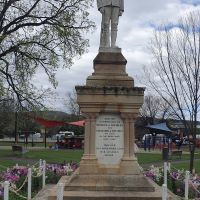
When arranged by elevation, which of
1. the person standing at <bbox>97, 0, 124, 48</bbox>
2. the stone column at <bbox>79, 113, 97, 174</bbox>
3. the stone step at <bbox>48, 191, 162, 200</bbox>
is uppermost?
the person standing at <bbox>97, 0, 124, 48</bbox>

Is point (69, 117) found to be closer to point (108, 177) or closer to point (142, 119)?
point (142, 119)

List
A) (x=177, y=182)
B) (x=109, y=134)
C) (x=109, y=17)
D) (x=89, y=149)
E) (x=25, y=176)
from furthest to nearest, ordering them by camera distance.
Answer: (x=25, y=176)
(x=177, y=182)
(x=109, y=17)
(x=109, y=134)
(x=89, y=149)

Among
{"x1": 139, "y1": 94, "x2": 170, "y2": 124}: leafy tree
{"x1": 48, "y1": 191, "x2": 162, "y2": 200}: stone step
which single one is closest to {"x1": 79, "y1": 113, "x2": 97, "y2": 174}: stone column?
{"x1": 48, "y1": 191, "x2": 162, "y2": 200}: stone step

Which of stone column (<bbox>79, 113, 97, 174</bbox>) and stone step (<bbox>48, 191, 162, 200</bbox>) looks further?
stone column (<bbox>79, 113, 97, 174</bbox>)

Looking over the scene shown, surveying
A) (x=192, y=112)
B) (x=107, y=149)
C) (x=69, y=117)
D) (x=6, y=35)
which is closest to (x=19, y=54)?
(x=6, y=35)

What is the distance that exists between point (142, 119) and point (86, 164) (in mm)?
77193

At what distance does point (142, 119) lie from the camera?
291ft

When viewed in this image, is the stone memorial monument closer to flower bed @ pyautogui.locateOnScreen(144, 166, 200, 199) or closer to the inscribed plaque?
the inscribed plaque

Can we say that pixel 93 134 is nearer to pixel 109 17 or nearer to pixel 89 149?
pixel 89 149

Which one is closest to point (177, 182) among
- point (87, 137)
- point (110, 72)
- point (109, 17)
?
point (87, 137)

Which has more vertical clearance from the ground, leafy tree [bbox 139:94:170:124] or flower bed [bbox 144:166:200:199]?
leafy tree [bbox 139:94:170:124]

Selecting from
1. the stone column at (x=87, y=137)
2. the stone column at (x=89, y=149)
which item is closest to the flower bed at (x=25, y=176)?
the stone column at (x=89, y=149)

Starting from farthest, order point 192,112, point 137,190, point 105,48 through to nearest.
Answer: point 192,112 < point 105,48 < point 137,190

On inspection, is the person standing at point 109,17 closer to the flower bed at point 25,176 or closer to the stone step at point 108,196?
the stone step at point 108,196
